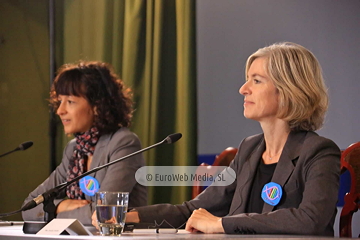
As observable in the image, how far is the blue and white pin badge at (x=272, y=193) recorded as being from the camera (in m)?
1.66

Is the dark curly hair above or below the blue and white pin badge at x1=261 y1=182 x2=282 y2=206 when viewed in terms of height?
above

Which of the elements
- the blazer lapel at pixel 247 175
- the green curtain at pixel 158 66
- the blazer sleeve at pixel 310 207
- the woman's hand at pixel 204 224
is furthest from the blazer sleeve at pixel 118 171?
the blazer sleeve at pixel 310 207

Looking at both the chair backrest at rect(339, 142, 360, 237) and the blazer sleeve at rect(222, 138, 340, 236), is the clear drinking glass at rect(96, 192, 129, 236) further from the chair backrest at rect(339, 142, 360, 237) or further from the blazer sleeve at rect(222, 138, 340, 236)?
the chair backrest at rect(339, 142, 360, 237)

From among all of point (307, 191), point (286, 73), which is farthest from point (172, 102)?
→ point (307, 191)

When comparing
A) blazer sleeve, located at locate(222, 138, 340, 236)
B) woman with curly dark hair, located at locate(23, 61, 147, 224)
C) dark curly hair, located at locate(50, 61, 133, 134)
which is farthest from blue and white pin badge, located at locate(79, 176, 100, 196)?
blazer sleeve, located at locate(222, 138, 340, 236)

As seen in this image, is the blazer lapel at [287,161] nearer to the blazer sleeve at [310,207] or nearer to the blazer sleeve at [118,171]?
the blazer sleeve at [310,207]

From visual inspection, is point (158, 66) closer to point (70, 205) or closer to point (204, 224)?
point (70, 205)

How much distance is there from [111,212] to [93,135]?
1.41m

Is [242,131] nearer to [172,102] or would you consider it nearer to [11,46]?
[172,102]

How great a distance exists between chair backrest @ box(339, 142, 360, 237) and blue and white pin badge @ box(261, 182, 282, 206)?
0.34 meters

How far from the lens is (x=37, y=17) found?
353 centimetres

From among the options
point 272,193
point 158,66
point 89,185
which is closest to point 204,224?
point 272,193

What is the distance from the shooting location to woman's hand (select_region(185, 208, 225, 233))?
4.80 ft

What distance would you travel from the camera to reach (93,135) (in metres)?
2.60
